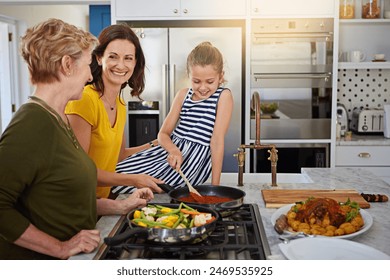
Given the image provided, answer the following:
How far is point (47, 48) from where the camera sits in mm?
975

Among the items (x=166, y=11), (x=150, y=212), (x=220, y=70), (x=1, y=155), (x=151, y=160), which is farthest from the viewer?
(x=166, y=11)

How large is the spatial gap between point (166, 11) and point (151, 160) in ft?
4.57

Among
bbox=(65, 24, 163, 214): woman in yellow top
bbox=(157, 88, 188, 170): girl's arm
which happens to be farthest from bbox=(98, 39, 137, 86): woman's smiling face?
bbox=(157, 88, 188, 170): girl's arm

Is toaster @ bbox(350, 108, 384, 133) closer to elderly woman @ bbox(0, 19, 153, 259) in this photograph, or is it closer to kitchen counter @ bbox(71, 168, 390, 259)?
kitchen counter @ bbox(71, 168, 390, 259)

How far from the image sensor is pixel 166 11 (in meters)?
2.91

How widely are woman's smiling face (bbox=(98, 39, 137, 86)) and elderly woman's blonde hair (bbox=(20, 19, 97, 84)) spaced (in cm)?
39

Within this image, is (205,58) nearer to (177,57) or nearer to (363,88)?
(177,57)

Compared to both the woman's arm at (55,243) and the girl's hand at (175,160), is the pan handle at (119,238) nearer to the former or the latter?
the woman's arm at (55,243)

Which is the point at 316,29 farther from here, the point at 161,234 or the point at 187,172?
the point at 161,234

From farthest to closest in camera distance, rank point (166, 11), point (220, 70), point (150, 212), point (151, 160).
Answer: point (166, 11), point (151, 160), point (220, 70), point (150, 212)

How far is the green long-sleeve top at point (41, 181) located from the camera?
0.90m

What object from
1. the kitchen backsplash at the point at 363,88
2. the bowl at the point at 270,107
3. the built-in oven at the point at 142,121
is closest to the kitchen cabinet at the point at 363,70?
the kitchen backsplash at the point at 363,88
